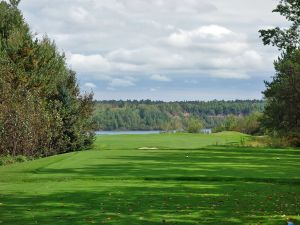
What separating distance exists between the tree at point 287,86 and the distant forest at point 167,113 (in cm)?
6734

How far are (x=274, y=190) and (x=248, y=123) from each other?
8872 centimetres

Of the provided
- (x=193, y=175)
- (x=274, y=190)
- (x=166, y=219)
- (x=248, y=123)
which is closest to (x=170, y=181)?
(x=193, y=175)

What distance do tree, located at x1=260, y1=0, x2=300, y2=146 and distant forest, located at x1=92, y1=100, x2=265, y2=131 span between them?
67.3m

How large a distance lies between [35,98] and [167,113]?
418 feet

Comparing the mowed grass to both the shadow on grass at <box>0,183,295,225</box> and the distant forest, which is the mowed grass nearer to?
the shadow on grass at <box>0,183,295,225</box>

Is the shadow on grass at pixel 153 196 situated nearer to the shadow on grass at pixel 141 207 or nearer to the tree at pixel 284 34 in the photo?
the shadow on grass at pixel 141 207

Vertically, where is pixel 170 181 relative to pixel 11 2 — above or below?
below

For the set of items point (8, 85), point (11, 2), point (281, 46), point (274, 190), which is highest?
point (11, 2)

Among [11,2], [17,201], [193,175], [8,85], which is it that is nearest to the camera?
[17,201]

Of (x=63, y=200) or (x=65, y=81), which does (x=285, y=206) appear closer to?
(x=63, y=200)

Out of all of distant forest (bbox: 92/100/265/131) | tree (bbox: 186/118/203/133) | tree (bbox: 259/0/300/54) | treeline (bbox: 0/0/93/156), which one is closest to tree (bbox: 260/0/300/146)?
tree (bbox: 259/0/300/54)

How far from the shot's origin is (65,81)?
48500 mm

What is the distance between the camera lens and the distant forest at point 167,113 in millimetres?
133750

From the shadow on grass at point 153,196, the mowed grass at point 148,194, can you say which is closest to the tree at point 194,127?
the mowed grass at point 148,194
